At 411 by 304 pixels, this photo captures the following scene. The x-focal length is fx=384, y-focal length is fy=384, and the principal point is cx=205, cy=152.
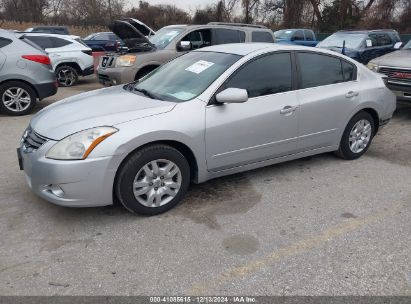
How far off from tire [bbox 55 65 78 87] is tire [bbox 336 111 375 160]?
884 centimetres

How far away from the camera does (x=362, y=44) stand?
38.7 ft

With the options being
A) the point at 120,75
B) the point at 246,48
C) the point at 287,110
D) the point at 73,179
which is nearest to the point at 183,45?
the point at 120,75

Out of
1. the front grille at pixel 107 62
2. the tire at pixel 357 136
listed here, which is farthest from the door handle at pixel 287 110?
the front grille at pixel 107 62

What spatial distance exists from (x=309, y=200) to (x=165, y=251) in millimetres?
1674

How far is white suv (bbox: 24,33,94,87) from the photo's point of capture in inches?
429

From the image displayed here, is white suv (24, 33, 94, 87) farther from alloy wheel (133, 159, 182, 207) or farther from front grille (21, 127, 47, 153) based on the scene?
alloy wheel (133, 159, 182, 207)

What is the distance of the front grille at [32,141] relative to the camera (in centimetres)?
336

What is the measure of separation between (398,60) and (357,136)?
3.19 m

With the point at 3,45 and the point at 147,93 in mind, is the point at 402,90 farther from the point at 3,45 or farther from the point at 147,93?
the point at 3,45

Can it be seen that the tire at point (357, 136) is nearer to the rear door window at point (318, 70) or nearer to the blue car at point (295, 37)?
the rear door window at point (318, 70)

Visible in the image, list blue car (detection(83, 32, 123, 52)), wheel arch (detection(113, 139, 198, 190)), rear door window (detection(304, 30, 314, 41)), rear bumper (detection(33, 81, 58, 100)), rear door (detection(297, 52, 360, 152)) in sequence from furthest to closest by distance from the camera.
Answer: blue car (detection(83, 32, 123, 52)) < rear door window (detection(304, 30, 314, 41)) < rear bumper (detection(33, 81, 58, 100)) < rear door (detection(297, 52, 360, 152)) < wheel arch (detection(113, 139, 198, 190))

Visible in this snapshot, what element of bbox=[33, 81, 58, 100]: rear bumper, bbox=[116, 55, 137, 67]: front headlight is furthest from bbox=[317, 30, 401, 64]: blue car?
bbox=[33, 81, 58, 100]: rear bumper

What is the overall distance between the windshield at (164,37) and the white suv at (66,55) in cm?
299

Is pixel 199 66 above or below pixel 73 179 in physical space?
above
